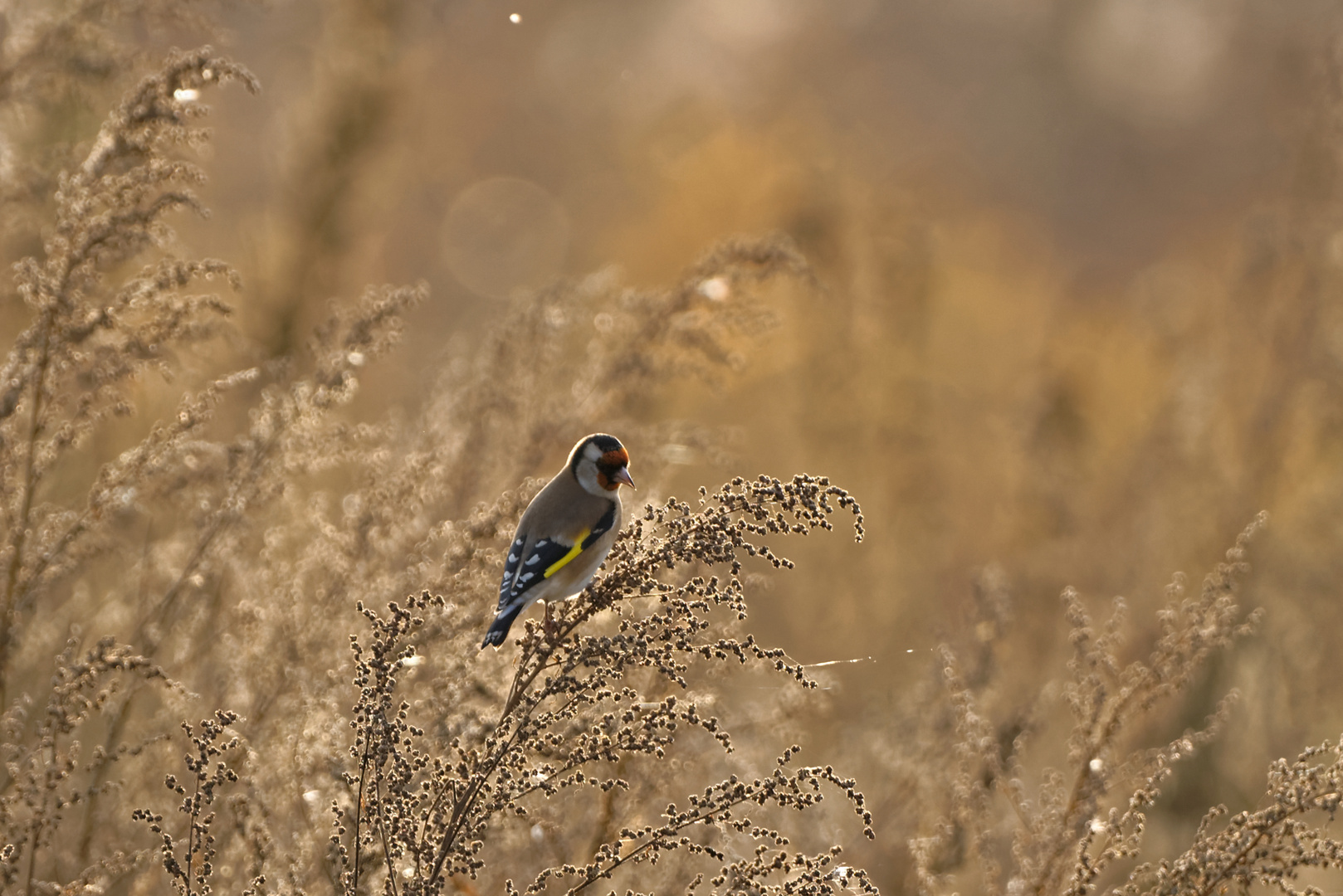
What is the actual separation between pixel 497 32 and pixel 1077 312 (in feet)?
40.1

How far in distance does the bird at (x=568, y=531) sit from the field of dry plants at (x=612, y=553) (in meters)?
0.10

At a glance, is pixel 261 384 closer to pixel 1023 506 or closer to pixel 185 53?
pixel 185 53

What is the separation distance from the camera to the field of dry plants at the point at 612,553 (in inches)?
85.4

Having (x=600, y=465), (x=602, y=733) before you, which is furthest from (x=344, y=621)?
(x=602, y=733)

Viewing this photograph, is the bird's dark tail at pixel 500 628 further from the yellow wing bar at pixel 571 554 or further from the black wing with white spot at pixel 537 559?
the yellow wing bar at pixel 571 554

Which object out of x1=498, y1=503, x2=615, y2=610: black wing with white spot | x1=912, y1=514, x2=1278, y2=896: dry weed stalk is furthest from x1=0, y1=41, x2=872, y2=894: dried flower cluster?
x1=912, y1=514, x2=1278, y2=896: dry weed stalk

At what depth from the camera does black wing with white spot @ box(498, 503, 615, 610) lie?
3070 millimetres

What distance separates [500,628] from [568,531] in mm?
794

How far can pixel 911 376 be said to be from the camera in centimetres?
936

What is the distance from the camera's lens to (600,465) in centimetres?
384

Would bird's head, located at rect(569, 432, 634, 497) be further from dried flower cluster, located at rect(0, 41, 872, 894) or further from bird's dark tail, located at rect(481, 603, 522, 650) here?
bird's dark tail, located at rect(481, 603, 522, 650)

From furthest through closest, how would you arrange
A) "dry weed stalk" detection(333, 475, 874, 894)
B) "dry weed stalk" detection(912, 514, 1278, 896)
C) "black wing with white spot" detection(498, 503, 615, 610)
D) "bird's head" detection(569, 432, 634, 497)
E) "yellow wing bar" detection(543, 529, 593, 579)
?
"bird's head" detection(569, 432, 634, 497) < "yellow wing bar" detection(543, 529, 593, 579) < "black wing with white spot" detection(498, 503, 615, 610) < "dry weed stalk" detection(912, 514, 1278, 896) < "dry weed stalk" detection(333, 475, 874, 894)

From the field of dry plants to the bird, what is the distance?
10cm

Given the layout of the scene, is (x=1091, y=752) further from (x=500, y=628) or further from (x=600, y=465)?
(x=600, y=465)
